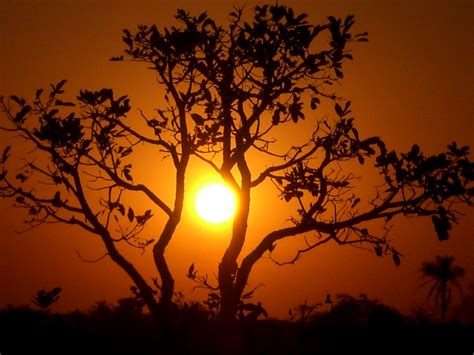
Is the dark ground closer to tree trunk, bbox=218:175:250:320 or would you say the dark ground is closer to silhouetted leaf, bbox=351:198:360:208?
tree trunk, bbox=218:175:250:320

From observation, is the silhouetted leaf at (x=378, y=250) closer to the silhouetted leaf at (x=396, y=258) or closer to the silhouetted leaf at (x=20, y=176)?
the silhouetted leaf at (x=396, y=258)

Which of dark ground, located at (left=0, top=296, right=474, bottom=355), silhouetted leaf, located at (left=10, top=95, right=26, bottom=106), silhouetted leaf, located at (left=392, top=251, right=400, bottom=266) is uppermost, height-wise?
silhouetted leaf, located at (left=10, top=95, right=26, bottom=106)

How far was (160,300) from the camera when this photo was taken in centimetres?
1366

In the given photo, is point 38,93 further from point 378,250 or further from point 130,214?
point 378,250

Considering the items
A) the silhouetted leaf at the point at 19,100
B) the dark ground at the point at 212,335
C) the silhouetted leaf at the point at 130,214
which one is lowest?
the dark ground at the point at 212,335

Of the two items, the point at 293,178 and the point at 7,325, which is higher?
the point at 293,178

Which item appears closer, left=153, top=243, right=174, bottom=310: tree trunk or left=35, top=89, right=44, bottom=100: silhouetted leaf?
left=35, top=89, right=44, bottom=100: silhouetted leaf

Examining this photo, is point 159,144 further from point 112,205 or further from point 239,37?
point 239,37

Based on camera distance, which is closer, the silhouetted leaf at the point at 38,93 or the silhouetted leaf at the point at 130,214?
the silhouetted leaf at the point at 38,93

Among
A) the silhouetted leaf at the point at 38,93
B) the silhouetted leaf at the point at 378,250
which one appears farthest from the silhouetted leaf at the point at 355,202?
the silhouetted leaf at the point at 38,93

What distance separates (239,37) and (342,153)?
286 centimetres

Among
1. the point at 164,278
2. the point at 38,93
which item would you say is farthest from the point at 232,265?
the point at 38,93

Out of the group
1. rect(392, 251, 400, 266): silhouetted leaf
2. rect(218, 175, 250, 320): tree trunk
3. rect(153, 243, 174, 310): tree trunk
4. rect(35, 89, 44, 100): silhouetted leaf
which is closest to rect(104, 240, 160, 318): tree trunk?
rect(153, 243, 174, 310): tree trunk

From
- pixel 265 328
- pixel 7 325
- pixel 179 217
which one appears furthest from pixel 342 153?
pixel 7 325
